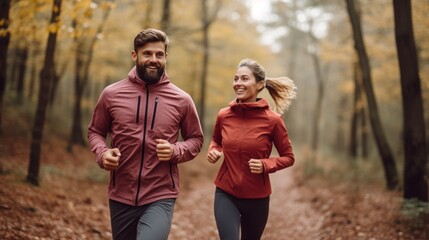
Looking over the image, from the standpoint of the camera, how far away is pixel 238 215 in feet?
13.9

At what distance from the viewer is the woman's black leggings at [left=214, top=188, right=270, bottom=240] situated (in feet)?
13.5

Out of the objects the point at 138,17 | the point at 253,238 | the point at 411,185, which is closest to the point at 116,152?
the point at 253,238

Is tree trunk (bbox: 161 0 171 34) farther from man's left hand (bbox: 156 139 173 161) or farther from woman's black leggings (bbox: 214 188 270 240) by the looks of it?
man's left hand (bbox: 156 139 173 161)

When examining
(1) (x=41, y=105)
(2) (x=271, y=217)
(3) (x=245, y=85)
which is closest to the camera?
(3) (x=245, y=85)

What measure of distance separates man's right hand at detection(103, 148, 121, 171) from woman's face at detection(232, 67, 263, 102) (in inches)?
64.4

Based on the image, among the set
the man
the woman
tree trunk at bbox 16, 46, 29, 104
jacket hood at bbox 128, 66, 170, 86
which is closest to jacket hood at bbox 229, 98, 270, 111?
the woman

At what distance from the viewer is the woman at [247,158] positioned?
13.7ft

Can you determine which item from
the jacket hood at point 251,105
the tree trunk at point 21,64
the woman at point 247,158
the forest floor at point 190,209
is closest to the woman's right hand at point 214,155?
the woman at point 247,158

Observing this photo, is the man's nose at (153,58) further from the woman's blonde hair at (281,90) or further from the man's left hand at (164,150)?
the woman's blonde hair at (281,90)

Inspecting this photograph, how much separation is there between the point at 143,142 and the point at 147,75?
0.66 meters

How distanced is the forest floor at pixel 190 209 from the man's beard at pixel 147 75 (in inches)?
136

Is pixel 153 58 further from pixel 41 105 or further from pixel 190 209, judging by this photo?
pixel 190 209

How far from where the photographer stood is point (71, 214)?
744 centimetres

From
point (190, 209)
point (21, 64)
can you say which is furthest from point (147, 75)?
point (21, 64)
